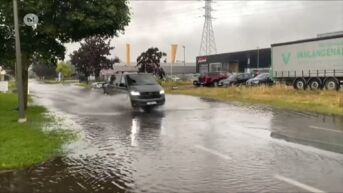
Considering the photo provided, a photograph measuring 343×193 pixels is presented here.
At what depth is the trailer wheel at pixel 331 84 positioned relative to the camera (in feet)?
111

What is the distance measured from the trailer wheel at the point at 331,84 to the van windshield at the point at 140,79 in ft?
53.7

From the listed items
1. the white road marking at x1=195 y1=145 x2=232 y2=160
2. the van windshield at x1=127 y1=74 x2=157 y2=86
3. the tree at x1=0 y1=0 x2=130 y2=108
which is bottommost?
the white road marking at x1=195 y1=145 x2=232 y2=160

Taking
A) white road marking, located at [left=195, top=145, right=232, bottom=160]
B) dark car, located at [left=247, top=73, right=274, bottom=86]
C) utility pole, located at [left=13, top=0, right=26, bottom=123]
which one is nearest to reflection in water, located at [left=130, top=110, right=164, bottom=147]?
white road marking, located at [left=195, top=145, right=232, bottom=160]

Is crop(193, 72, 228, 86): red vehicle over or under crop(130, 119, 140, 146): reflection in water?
over

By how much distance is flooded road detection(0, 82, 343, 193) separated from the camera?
7.78 meters

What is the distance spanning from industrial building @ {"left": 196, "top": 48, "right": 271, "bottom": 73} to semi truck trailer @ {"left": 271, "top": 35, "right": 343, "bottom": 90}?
4410cm

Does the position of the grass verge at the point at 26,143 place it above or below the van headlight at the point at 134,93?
below

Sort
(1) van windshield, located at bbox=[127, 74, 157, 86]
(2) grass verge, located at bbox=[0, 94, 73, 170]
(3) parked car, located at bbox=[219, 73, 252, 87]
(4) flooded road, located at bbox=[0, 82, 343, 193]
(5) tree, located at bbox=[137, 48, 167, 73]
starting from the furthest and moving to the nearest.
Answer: (5) tree, located at bbox=[137, 48, 167, 73] → (3) parked car, located at bbox=[219, 73, 252, 87] → (1) van windshield, located at bbox=[127, 74, 157, 86] → (2) grass verge, located at bbox=[0, 94, 73, 170] → (4) flooded road, located at bbox=[0, 82, 343, 193]

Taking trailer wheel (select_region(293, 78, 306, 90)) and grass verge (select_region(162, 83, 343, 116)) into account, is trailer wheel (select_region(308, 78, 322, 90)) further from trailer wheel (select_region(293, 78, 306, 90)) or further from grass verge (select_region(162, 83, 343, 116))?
grass verge (select_region(162, 83, 343, 116))

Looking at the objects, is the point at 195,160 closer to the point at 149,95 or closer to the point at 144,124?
the point at 144,124

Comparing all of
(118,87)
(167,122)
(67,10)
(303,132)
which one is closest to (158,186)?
(303,132)

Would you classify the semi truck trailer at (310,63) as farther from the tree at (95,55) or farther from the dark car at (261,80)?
the tree at (95,55)

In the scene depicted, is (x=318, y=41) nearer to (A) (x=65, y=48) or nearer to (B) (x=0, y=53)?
(A) (x=65, y=48)

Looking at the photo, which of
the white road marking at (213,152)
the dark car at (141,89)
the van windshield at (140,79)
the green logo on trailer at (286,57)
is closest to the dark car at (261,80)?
the green logo on trailer at (286,57)
